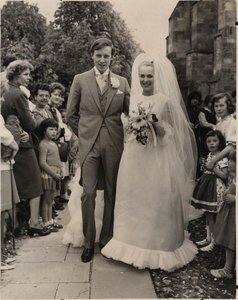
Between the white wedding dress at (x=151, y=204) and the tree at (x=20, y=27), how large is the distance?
13.0 m

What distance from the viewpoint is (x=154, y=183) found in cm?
438

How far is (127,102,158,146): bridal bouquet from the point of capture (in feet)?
14.1

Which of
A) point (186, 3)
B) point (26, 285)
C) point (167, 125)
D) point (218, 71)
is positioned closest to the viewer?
point (26, 285)

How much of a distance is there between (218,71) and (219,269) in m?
8.95

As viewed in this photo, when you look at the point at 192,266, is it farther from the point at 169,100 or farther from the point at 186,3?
the point at 186,3

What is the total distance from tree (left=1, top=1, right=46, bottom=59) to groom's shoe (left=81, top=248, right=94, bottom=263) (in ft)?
43.3

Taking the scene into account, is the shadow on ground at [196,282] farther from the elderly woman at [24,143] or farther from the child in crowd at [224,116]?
the elderly woman at [24,143]

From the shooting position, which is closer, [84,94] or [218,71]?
[84,94]

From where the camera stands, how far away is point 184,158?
4668 millimetres

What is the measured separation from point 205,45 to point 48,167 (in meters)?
12.7

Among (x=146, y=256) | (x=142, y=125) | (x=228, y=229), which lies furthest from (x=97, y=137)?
(x=228, y=229)

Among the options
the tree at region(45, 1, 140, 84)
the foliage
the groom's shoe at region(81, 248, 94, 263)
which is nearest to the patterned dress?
the groom's shoe at region(81, 248, 94, 263)

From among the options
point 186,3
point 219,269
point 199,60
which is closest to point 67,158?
point 219,269

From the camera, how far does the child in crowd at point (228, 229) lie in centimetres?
389
